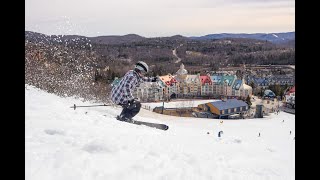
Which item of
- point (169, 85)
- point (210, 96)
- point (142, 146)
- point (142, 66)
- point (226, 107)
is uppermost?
point (142, 66)

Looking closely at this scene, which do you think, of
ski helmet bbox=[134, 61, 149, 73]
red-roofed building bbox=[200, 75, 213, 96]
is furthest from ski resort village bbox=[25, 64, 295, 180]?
ski helmet bbox=[134, 61, 149, 73]

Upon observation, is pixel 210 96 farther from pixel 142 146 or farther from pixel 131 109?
pixel 142 146

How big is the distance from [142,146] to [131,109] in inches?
32.0

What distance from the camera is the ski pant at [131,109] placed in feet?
10.6

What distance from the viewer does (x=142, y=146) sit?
8.18 feet

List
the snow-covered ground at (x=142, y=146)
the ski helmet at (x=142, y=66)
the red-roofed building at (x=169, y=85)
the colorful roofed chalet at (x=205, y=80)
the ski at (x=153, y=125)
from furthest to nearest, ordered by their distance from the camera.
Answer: the colorful roofed chalet at (x=205, y=80), the red-roofed building at (x=169, y=85), the ski at (x=153, y=125), the ski helmet at (x=142, y=66), the snow-covered ground at (x=142, y=146)

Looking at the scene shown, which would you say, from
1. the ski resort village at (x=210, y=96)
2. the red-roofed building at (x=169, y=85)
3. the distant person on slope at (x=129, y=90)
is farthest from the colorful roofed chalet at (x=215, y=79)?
the distant person on slope at (x=129, y=90)

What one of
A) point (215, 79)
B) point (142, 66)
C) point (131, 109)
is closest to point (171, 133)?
point (131, 109)

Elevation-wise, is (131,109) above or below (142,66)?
below

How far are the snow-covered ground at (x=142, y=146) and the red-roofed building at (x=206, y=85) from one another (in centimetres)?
31

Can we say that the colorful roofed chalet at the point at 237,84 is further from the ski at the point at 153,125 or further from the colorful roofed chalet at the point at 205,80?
the ski at the point at 153,125

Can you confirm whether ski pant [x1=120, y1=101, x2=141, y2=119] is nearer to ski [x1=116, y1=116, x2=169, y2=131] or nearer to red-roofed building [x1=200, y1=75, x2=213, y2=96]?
ski [x1=116, y1=116, x2=169, y2=131]

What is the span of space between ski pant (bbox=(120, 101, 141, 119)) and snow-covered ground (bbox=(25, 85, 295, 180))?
0.42ft
